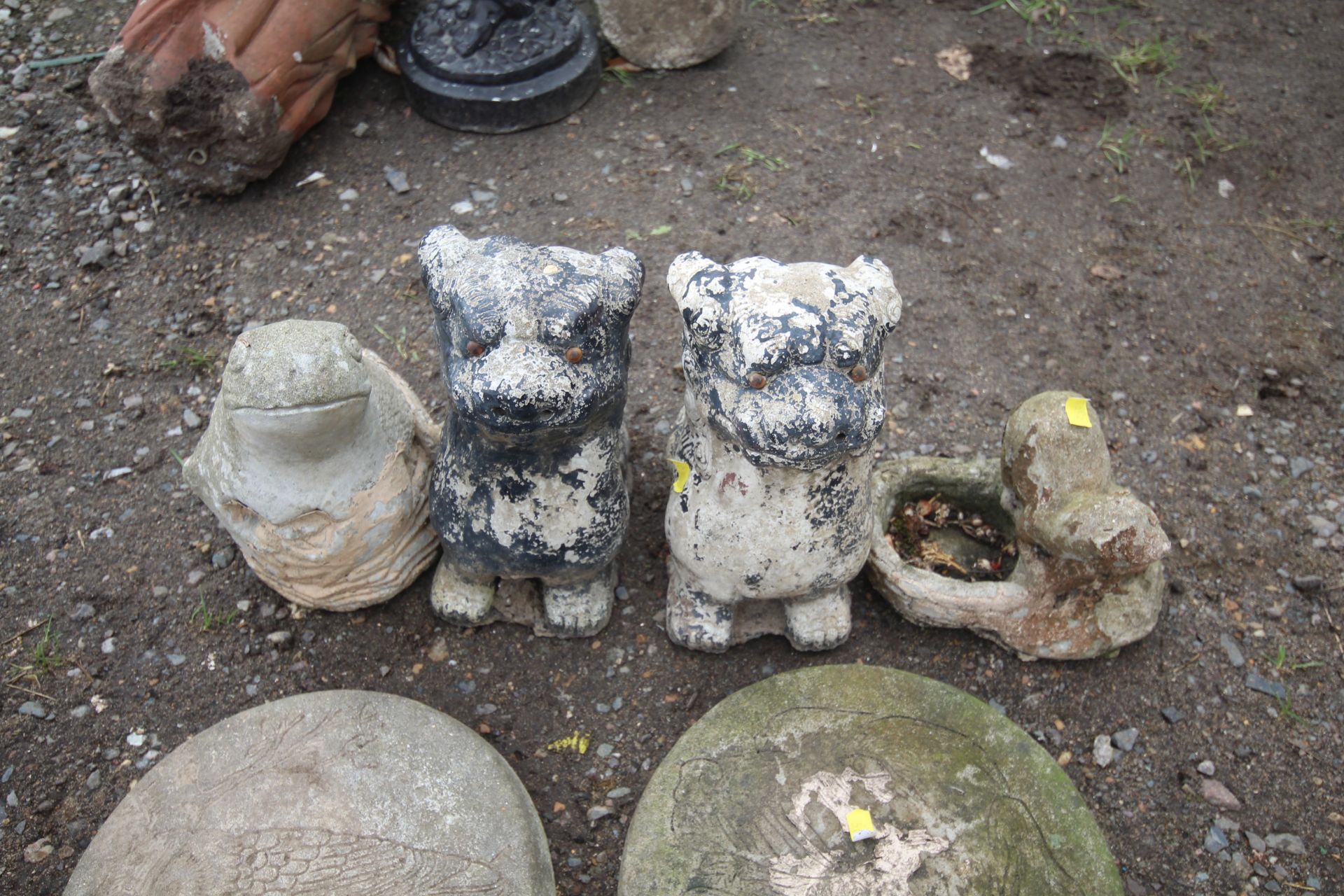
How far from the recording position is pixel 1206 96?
187 inches

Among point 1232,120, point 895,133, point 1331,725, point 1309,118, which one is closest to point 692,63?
point 895,133

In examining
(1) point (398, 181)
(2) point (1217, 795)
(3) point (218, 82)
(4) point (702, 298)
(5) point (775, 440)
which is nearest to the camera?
(5) point (775, 440)

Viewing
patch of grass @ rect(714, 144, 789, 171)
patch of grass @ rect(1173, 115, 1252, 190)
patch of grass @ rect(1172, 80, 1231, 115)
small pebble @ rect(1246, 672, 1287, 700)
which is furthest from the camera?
patch of grass @ rect(1172, 80, 1231, 115)

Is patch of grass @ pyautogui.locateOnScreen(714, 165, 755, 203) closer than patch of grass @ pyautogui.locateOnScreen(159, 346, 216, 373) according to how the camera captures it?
No

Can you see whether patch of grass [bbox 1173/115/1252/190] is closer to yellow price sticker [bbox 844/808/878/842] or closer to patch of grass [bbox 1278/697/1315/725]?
patch of grass [bbox 1278/697/1315/725]

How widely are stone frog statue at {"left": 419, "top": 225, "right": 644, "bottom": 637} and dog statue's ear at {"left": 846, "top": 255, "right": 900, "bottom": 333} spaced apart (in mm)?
474

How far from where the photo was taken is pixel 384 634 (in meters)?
2.92

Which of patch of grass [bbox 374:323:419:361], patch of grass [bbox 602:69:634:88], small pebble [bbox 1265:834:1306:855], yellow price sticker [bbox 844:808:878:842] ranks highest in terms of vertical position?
patch of grass [bbox 602:69:634:88]

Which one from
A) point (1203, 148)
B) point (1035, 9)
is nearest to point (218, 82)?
point (1035, 9)

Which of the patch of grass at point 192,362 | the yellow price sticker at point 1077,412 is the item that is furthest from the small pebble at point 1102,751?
the patch of grass at point 192,362

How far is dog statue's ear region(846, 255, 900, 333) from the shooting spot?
7.48ft

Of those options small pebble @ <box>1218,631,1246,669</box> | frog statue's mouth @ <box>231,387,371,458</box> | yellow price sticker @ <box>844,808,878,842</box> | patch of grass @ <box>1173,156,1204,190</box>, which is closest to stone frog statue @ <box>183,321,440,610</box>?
frog statue's mouth @ <box>231,387,371,458</box>

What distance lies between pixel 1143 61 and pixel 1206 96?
1.04ft

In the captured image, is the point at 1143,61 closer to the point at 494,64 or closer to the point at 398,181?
the point at 494,64
